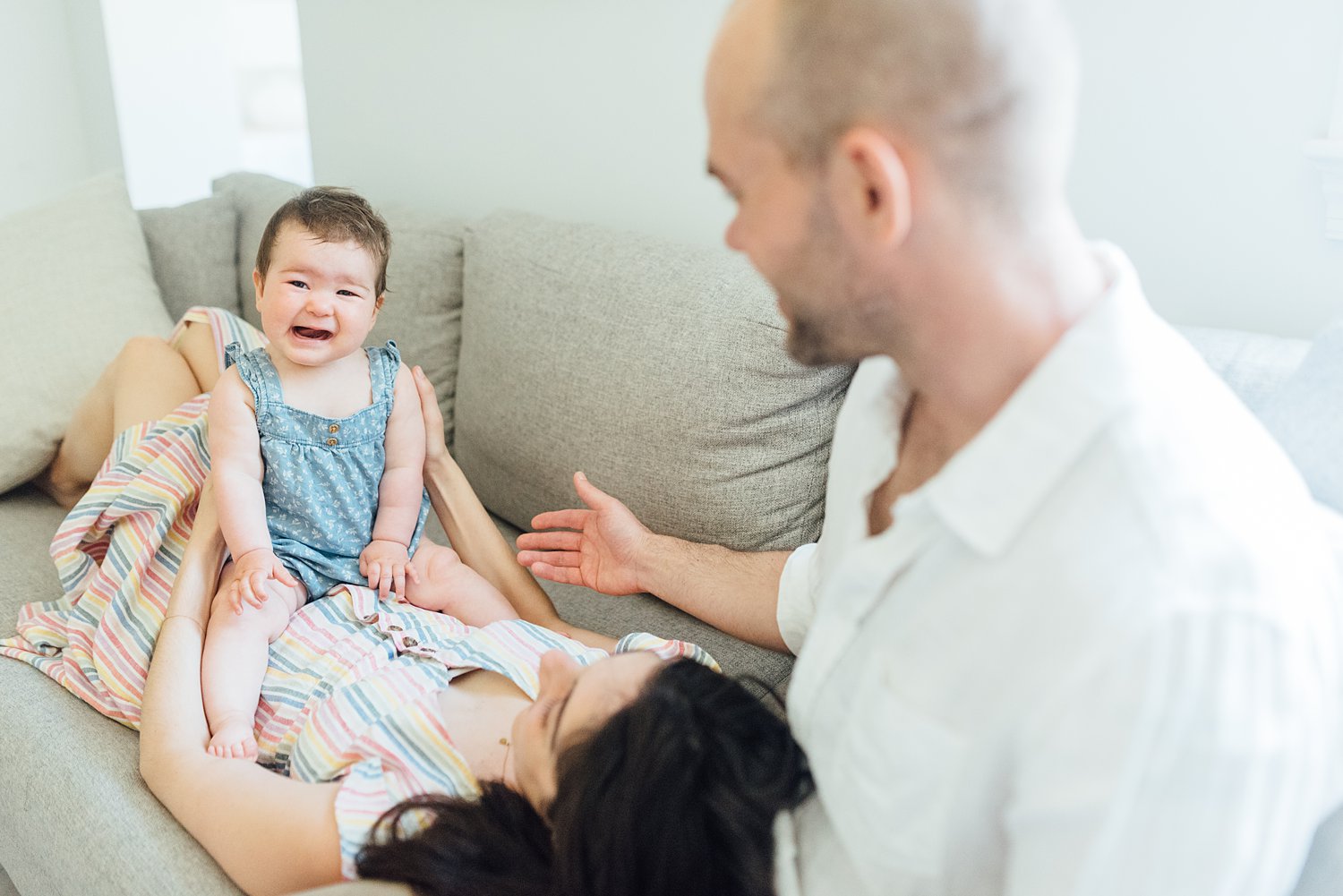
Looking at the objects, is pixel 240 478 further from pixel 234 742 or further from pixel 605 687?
pixel 605 687

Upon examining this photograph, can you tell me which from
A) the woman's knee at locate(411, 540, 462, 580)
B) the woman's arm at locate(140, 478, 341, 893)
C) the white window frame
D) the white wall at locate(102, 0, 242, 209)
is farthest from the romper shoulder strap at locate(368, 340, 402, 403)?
the white wall at locate(102, 0, 242, 209)

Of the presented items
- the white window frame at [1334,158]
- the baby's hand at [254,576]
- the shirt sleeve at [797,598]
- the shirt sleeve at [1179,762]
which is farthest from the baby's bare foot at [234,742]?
the white window frame at [1334,158]

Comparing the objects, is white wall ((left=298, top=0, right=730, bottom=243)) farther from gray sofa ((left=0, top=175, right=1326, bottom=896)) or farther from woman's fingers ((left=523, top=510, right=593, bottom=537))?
woman's fingers ((left=523, top=510, right=593, bottom=537))

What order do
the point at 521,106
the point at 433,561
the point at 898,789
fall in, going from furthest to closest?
1. the point at 521,106
2. the point at 433,561
3. the point at 898,789

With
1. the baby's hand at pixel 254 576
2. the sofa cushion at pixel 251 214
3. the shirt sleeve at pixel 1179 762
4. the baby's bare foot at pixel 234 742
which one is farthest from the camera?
the sofa cushion at pixel 251 214

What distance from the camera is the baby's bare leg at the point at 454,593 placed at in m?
1.55

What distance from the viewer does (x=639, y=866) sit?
3.11 feet

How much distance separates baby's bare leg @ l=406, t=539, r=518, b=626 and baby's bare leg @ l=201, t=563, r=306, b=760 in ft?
0.60

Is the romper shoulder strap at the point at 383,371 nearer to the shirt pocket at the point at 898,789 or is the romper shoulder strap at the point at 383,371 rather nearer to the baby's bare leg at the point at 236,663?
the baby's bare leg at the point at 236,663

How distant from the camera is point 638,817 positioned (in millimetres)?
953

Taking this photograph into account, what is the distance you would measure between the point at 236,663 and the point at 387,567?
0.83ft

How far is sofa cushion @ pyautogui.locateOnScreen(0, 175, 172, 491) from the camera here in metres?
2.04

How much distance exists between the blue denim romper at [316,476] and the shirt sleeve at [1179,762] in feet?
3.57

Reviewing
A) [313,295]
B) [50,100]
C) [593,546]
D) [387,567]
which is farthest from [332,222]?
[50,100]
